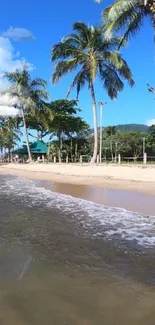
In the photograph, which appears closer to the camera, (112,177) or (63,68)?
(112,177)

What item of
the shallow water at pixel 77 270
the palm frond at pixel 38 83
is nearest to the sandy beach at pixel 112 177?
the shallow water at pixel 77 270

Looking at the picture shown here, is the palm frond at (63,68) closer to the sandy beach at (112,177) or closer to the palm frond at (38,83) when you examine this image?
the sandy beach at (112,177)

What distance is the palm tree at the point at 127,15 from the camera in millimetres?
20312

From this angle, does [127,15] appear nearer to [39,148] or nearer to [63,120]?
[63,120]

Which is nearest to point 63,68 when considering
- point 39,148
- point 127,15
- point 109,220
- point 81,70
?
point 81,70

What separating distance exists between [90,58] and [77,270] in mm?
28416

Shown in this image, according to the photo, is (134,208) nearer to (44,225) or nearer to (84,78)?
(44,225)

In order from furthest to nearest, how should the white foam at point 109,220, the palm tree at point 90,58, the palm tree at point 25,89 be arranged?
the palm tree at point 25,89 < the palm tree at point 90,58 < the white foam at point 109,220

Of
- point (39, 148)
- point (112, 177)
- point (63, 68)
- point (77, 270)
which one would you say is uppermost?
point (63, 68)

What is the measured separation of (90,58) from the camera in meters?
31.1

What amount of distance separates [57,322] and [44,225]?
4.45 metres

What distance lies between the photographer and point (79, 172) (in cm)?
2736

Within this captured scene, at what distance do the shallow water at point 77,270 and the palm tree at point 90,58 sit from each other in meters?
23.8

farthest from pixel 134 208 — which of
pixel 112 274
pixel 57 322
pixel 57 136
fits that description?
pixel 57 136
